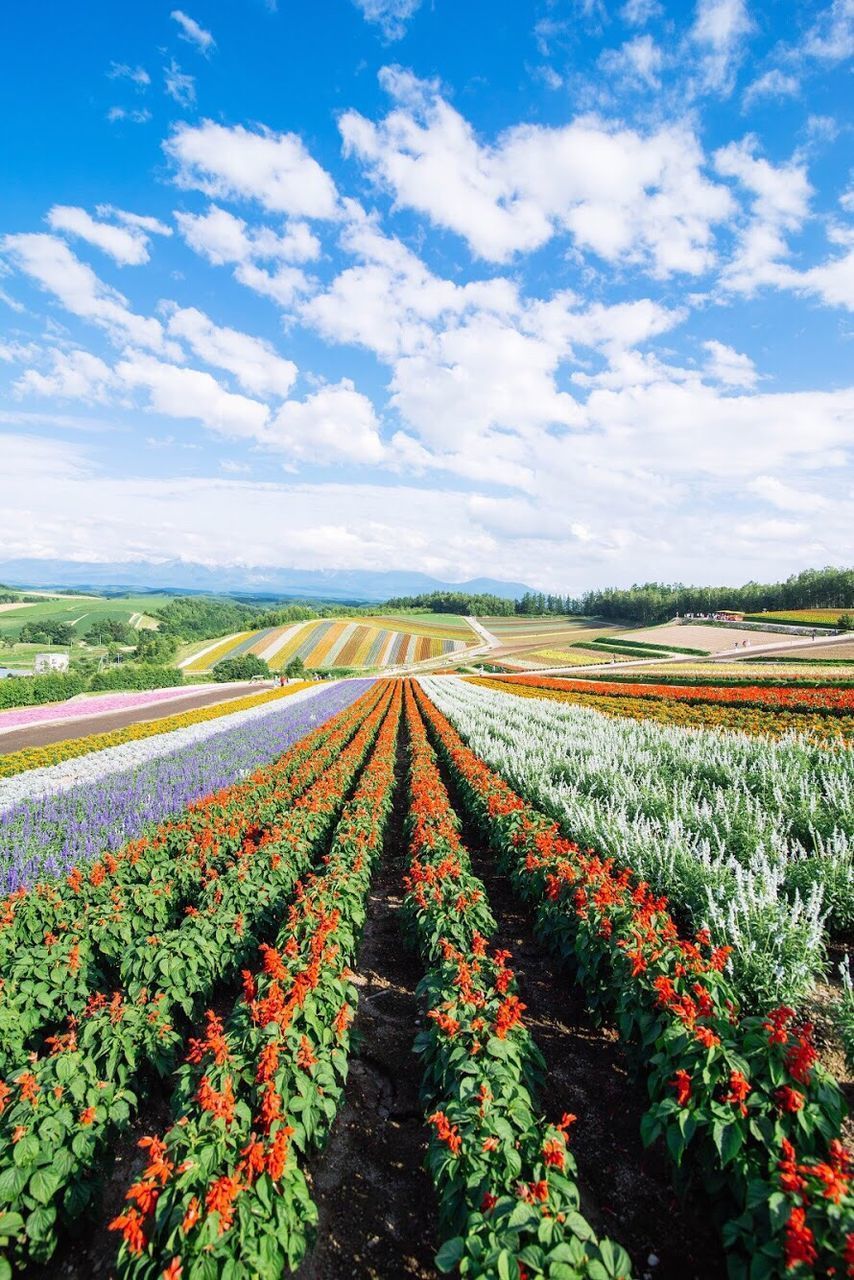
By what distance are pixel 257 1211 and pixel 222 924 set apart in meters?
4.04

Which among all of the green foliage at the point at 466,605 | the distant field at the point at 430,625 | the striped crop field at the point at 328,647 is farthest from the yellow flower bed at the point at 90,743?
the green foliage at the point at 466,605

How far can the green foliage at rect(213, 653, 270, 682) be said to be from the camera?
72750 mm

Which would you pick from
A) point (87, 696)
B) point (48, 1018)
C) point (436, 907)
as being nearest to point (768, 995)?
point (436, 907)

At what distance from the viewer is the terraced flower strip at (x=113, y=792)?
1088 cm

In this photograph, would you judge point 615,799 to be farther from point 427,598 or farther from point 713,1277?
point 427,598

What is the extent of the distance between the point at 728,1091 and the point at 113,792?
15.4 m

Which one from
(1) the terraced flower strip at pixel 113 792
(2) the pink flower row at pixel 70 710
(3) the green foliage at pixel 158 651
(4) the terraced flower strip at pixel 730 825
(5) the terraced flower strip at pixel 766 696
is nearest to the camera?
(4) the terraced flower strip at pixel 730 825

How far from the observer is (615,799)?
11.0 m

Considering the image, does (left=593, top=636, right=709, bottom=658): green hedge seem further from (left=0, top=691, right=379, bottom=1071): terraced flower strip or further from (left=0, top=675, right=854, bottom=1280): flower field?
(left=0, top=691, right=379, bottom=1071): terraced flower strip

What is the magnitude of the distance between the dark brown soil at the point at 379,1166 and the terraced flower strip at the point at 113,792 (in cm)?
660

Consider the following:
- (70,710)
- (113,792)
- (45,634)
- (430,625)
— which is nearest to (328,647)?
(430,625)

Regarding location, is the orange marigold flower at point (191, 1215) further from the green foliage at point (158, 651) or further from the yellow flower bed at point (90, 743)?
A: the green foliage at point (158, 651)

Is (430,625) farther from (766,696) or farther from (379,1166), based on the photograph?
(379,1166)

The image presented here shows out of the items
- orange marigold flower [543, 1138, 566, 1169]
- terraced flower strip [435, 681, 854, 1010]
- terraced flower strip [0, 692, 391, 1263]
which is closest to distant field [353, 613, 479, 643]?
terraced flower strip [435, 681, 854, 1010]
